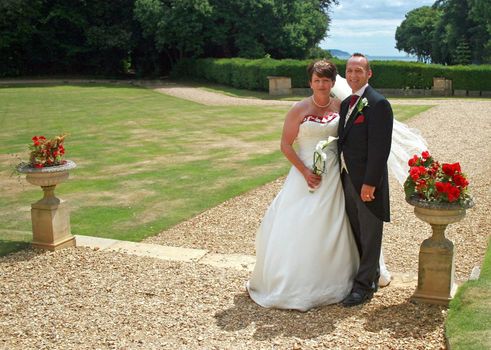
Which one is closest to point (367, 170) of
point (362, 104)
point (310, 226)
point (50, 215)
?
point (362, 104)

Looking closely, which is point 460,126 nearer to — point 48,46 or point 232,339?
point 232,339

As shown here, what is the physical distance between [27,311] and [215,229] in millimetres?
3049

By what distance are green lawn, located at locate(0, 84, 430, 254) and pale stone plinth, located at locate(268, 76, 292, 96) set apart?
5587mm

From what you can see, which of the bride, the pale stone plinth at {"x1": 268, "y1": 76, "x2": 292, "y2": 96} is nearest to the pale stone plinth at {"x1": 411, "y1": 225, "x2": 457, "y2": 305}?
the bride

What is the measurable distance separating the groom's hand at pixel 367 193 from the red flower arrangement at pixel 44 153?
11.8 ft

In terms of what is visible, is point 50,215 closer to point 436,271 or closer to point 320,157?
point 320,157

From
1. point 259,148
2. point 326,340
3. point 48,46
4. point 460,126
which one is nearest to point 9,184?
point 259,148

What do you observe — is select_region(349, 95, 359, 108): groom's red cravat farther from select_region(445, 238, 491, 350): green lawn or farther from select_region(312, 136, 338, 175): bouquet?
select_region(445, 238, 491, 350): green lawn

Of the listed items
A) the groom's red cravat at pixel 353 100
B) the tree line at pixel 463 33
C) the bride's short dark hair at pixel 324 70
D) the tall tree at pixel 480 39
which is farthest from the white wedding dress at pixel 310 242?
the tall tree at pixel 480 39

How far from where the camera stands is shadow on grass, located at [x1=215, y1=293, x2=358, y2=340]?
406 centimetres

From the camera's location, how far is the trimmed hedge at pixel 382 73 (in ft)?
81.1

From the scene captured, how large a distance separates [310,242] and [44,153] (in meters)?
3.32

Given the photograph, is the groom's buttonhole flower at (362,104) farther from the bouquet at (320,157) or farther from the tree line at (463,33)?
the tree line at (463,33)

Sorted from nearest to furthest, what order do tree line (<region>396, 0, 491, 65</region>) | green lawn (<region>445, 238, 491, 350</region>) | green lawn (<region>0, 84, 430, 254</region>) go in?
green lawn (<region>445, 238, 491, 350</region>)
green lawn (<region>0, 84, 430, 254</region>)
tree line (<region>396, 0, 491, 65</region>)
